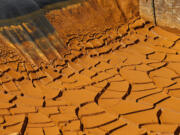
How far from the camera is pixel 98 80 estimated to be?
85.7 inches

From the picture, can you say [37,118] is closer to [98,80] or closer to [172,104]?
[98,80]

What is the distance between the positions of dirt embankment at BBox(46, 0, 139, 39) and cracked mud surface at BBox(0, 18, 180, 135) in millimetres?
125

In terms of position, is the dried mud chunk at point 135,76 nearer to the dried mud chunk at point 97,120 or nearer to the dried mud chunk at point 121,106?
the dried mud chunk at point 121,106

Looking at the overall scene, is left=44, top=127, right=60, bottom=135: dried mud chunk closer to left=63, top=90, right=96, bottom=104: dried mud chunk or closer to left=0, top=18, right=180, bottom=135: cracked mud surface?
left=0, top=18, right=180, bottom=135: cracked mud surface

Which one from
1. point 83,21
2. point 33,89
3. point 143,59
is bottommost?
point 33,89

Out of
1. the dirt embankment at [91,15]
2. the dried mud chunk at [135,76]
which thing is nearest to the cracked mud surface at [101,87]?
the dried mud chunk at [135,76]

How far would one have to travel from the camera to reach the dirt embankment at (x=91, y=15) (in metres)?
2.95

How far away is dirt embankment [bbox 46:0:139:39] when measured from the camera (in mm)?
2953

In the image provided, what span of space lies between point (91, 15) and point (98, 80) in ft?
4.45

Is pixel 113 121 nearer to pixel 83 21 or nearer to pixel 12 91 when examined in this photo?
pixel 12 91

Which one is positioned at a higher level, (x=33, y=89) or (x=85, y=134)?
(x=33, y=89)

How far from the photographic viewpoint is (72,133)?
1501mm

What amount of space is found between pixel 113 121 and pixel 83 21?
6.17 ft

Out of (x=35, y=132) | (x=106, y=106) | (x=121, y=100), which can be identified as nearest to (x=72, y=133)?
(x=35, y=132)
